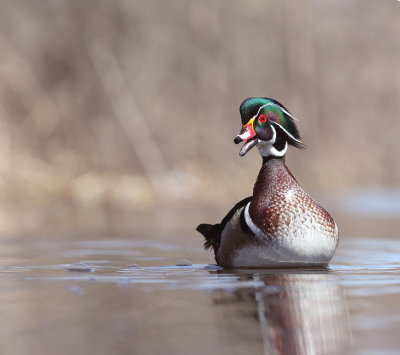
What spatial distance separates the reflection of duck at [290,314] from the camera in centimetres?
324

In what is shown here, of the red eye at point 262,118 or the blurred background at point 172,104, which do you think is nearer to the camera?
the red eye at point 262,118

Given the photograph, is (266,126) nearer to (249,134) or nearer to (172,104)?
(249,134)

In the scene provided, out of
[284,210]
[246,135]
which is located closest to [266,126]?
[246,135]

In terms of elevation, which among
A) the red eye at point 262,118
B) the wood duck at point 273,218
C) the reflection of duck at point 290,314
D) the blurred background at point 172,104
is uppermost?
the blurred background at point 172,104

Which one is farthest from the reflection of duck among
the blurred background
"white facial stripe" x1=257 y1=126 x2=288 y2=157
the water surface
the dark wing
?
the blurred background

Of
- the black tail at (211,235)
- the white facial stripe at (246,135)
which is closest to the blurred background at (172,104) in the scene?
the black tail at (211,235)

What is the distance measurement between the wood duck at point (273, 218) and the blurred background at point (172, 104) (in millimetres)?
7761

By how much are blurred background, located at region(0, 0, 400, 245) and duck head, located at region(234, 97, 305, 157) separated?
7.74 meters

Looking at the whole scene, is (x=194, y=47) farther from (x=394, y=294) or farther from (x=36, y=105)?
(x=394, y=294)

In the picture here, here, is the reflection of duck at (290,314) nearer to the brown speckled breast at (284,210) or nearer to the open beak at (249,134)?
the brown speckled breast at (284,210)

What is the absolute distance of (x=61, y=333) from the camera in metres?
3.44

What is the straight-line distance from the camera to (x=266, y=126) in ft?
19.6

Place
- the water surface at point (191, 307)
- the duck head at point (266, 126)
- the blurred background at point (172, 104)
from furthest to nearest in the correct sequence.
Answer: the blurred background at point (172, 104), the duck head at point (266, 126), the water surface at point (191, 307)

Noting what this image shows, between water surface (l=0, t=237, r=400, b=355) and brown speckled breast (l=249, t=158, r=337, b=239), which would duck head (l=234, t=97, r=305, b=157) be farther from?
water surface (l=0, t=237, r=400, b=355)
